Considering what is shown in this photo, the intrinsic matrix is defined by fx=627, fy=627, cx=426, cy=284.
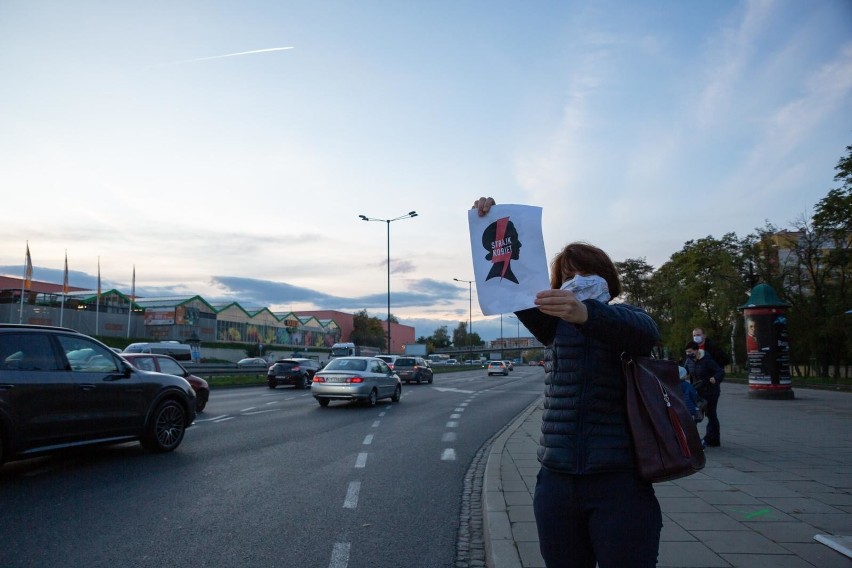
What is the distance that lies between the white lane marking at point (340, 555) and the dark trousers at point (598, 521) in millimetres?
2667

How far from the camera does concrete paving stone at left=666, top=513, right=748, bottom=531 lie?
5160 millimetres

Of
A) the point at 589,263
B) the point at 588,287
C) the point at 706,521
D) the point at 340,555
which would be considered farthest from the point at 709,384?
the point at 588,287

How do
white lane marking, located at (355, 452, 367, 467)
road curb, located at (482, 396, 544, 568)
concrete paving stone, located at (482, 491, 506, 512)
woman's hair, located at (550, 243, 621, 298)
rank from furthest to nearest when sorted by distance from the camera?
white lane marking, located at (355, 452, 367, 467) < concrete paving stone, located at (482, 491, 506, 512) < road curb, located at (482, 396, 544, 568) < woman's hair, located at (550, 243, 621, 298)

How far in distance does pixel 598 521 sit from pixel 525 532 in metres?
3.05

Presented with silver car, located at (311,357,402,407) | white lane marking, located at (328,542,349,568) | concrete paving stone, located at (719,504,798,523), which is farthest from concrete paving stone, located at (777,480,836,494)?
silver car, located at (311,357,402,407)

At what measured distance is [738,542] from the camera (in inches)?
187

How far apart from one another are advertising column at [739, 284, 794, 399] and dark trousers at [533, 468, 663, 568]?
72.7 ft

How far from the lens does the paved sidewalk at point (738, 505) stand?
445cm

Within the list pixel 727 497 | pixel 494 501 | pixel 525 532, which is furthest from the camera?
pixel 727 497

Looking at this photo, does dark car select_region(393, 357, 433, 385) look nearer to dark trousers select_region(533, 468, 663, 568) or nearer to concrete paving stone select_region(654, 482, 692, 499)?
concrete paving stone select_region(654, 482, 692, 499)

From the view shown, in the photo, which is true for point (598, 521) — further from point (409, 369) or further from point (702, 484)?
point (409, 369)

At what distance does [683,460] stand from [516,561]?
2.46 m

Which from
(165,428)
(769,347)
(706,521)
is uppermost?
(769,347)

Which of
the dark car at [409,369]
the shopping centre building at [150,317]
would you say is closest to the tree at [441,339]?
the shopping centre building at [150,317]
